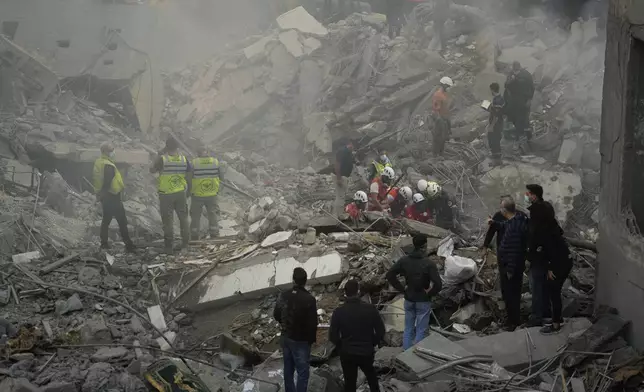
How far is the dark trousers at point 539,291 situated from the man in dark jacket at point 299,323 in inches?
97.8

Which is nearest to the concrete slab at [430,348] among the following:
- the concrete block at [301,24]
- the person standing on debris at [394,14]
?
the concrete block at [301,24]

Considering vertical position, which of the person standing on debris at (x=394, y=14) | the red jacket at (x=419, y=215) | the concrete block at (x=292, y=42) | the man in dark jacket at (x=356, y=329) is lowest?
the red jacket at (x=419, y=215)

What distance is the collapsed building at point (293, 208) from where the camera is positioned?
7.29m

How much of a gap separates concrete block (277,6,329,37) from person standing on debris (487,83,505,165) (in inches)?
310

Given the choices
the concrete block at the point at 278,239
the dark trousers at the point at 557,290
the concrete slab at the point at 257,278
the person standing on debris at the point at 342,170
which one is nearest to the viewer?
the dark trousers at the point at 557,290

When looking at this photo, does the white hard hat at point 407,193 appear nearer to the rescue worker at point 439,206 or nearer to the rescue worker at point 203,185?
the rescue worker at point 439,206

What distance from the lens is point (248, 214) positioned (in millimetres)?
12227

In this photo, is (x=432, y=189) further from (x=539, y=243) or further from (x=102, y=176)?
(x=102, y=176)

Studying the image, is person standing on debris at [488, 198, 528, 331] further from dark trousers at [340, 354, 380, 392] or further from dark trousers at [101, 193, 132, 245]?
dark trousers at [101, 193, 132, 245]

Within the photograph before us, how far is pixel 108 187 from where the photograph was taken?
34.3 feet

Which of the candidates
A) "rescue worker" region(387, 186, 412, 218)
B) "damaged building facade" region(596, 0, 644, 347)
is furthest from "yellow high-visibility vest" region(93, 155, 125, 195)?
"damaged building facade" region(596, 0, 644, 347)

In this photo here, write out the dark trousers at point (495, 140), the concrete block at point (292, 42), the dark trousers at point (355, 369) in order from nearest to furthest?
1. the dark trousers at point (355, 369)
2. the dark trousers at point (495, 140)
3. the concrete block at point (292, 42)

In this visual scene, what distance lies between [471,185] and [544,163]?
4.94 feet

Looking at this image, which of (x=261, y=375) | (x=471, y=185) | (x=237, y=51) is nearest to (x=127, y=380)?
(x=261, y=375)
